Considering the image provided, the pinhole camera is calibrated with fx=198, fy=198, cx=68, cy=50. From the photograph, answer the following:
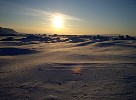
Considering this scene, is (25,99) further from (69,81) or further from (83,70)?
(83,70)

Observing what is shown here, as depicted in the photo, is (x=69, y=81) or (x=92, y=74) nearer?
(x=69, y=81)

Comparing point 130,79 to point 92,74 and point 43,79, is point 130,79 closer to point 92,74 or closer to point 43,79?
point 92,74

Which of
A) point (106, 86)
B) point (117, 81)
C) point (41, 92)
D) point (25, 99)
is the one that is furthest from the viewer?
point (117, 81)

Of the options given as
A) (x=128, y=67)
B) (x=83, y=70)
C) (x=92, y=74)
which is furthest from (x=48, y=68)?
(x=128, y=67)

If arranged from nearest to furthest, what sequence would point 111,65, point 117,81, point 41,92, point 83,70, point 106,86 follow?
point 41,92 → point 106,86 → point 117,81 → point 83,70 → point 111,65

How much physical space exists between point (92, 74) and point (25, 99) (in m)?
2.60

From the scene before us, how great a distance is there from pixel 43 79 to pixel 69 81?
0.84 m

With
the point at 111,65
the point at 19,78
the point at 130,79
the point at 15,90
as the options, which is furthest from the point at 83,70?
the point at 15,90

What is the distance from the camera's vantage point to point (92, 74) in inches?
247

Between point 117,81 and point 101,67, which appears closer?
point 117,81

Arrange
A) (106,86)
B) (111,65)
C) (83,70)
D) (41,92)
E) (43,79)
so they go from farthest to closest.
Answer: (111,65), (83,70), (43,79), (106,86), (41,92)

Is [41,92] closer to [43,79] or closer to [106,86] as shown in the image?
[43,79]

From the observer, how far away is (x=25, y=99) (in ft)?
14.3

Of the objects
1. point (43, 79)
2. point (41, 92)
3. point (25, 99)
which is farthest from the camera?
point (43, 79)
